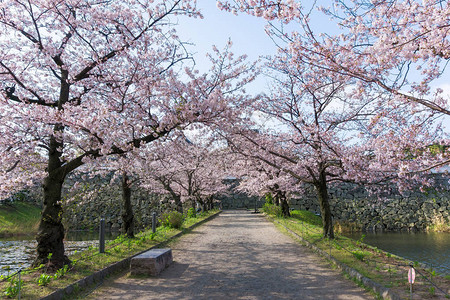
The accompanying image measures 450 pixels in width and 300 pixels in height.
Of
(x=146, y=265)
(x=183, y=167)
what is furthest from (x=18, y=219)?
(x=146, y=265)

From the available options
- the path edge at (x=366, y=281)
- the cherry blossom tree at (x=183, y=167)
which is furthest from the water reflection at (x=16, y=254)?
the path edge at (x=366, y=281)

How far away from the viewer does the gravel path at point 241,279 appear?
18.7 feet

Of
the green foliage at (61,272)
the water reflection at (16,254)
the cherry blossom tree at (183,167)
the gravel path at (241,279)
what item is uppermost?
the cherry blossom tree at (183,167)

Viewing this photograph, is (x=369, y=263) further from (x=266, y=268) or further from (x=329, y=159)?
(x=329, y=159)

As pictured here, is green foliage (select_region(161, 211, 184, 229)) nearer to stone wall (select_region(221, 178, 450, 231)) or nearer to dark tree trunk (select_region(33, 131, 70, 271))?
dark tree trunk (select_region(33, 131, 70, 271))

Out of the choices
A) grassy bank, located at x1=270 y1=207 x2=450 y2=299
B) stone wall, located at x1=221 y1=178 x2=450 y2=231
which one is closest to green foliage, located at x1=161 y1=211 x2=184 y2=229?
grassy bank, located at x1=270 y1=207 x2=450 y2=299

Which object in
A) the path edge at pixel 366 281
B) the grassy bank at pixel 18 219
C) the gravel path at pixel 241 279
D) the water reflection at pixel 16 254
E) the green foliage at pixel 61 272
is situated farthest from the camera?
the grassy bank at pixel 18 219

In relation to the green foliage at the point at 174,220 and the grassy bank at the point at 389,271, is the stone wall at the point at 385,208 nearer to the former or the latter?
the green foliage at the point at 174,220

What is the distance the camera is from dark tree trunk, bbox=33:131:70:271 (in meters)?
7.05

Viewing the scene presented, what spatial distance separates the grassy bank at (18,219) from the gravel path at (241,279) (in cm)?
1533

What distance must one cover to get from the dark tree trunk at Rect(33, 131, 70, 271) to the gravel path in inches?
59.4

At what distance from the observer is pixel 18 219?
949 inches

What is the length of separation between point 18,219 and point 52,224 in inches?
818

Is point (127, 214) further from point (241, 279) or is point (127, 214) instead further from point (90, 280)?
point (241, 279)
